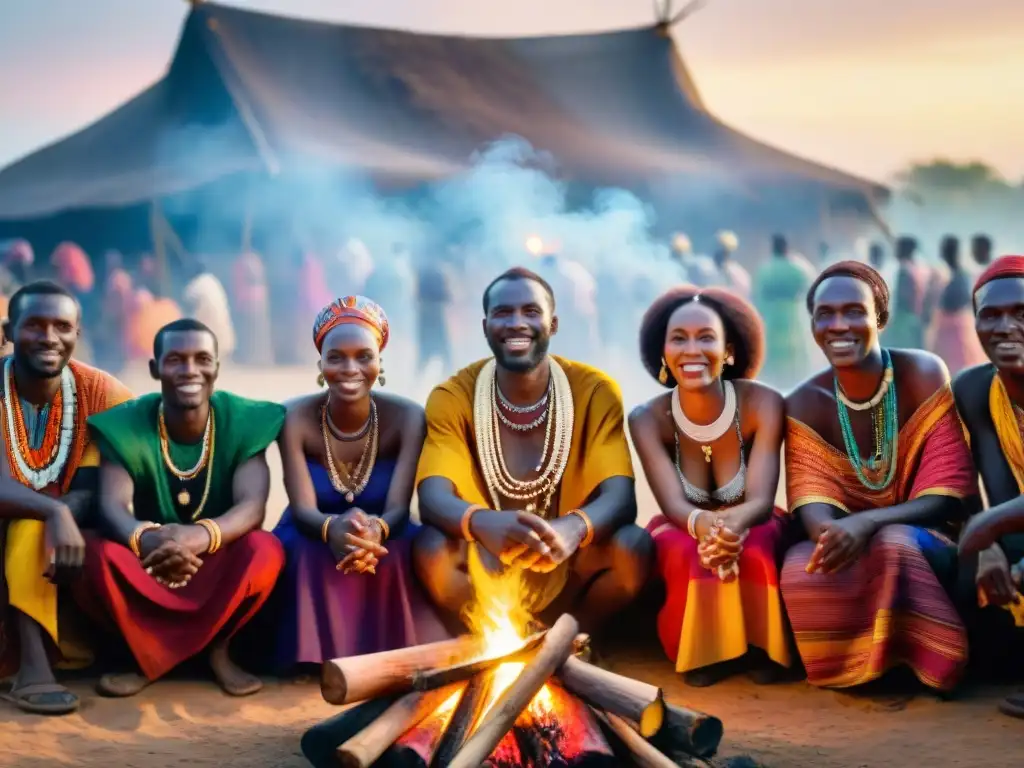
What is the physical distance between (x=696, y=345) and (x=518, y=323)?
0.79m

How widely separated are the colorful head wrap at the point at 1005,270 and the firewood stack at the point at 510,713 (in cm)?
236

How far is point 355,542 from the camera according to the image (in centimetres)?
532

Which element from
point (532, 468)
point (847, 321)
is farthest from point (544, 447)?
point (847, 321)

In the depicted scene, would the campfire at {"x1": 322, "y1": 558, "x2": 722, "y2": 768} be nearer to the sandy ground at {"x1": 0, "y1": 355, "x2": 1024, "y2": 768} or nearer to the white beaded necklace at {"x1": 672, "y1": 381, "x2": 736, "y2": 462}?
the sandy ground at {"x1": 0, "y1": 355, "x2": 1024, "y2": 768}

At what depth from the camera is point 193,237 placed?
53.6 ft

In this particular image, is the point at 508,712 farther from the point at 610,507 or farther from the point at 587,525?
the point at 610,507

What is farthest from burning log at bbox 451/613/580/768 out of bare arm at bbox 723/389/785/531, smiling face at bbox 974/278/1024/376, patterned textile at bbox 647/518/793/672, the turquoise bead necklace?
smiling face at bbox 974/278/1024/376

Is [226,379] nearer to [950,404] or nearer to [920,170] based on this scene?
[920,170]

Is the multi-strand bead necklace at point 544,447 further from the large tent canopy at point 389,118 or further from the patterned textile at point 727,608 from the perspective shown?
the large tent canopy at point 389,118

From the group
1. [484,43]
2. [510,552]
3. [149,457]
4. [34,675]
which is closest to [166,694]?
[34,675]

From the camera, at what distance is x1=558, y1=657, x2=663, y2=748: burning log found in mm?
4137

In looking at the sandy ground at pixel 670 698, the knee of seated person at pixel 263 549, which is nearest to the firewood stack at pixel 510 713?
the sandy ground at pixel 670 698

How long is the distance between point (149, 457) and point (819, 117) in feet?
44.1

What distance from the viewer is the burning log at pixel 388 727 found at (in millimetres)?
3996
